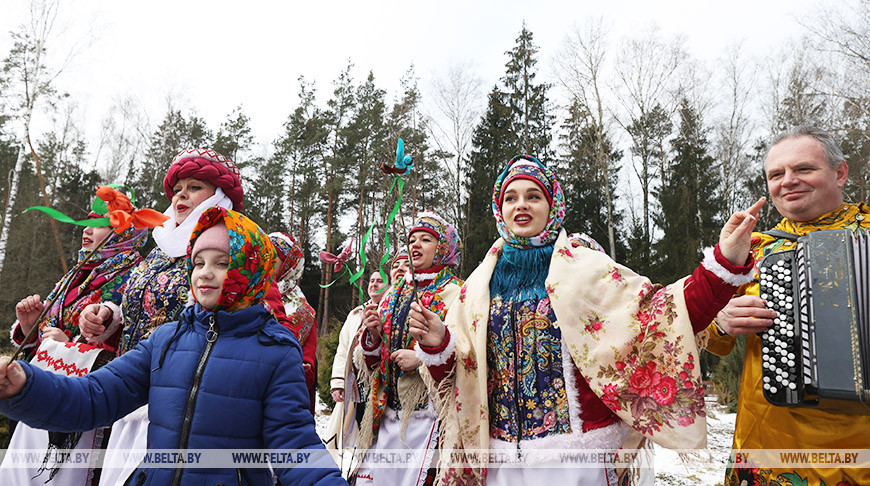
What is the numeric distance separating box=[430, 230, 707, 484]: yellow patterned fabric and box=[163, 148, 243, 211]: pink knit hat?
1690 mm

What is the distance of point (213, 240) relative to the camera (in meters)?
2.03

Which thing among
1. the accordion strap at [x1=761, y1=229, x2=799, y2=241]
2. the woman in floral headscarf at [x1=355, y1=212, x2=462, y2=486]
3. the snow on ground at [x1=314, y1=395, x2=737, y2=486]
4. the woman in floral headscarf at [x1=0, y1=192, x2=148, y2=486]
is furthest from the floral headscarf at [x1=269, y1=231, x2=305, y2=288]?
the accordion strap at [x1=761, y1=229, x2=799, y2=241]

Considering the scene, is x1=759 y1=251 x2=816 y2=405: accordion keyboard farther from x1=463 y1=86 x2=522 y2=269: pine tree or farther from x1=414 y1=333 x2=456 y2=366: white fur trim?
x1=463 y1=86 x2=522 y2=269: pine tree

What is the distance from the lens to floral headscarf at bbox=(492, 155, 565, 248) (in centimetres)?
263

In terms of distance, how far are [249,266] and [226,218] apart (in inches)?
8.9

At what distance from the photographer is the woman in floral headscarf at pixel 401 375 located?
344 centimetres

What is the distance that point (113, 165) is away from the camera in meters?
23.6

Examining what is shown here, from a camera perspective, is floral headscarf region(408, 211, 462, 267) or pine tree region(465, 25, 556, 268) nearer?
floral headscarf region(408, 211, 462, 267)

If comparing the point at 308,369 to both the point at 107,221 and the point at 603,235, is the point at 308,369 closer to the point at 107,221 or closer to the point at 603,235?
the point at 107,221

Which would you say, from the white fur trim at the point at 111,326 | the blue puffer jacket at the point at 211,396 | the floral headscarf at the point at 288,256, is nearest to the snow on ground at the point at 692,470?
the floral headscarf at the point at 288,256

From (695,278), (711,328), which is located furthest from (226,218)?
(711,328)

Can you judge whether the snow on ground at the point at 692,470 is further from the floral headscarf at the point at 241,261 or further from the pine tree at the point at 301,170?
the pine tree at the point at 301,170

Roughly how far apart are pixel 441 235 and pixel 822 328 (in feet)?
8.89

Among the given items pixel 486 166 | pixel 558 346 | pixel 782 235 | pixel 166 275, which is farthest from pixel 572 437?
pixel 486 166
